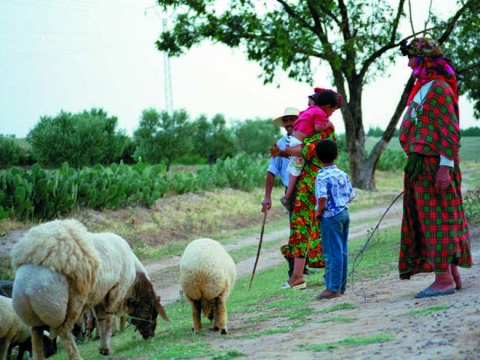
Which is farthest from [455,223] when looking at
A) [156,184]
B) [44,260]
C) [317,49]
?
[317,49]

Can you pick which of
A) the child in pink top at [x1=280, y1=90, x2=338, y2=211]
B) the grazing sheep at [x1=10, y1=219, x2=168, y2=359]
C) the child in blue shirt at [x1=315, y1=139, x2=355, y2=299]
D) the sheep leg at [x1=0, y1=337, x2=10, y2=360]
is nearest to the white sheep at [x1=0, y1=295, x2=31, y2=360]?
the sheep leg at [x1=0, y1=337, x2=10, y2=360]

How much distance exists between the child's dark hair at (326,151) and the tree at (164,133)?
1392 inches

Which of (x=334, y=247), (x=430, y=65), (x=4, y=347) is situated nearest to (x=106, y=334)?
(x=4, y=347)

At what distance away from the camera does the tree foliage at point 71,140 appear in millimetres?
33156

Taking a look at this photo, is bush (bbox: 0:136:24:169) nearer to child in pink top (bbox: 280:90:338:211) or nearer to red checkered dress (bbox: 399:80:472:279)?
child in pink top (bbox: 280:90:338:211)

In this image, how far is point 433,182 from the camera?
704 cm

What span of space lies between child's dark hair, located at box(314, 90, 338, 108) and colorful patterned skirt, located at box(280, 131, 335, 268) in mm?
343

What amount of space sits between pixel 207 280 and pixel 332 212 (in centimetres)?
152

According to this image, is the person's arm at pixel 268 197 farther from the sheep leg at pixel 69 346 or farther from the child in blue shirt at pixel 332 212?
the sheep leg at pixel 69 346

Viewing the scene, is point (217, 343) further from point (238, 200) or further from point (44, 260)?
point (238, 200)

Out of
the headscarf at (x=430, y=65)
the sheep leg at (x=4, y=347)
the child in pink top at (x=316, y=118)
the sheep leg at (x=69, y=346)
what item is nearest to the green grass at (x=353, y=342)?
the sheep leg at (x=69, y=346)

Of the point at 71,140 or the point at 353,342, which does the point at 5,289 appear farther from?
the point at 71,140

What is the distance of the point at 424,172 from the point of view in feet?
23.2

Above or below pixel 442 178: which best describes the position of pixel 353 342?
below
